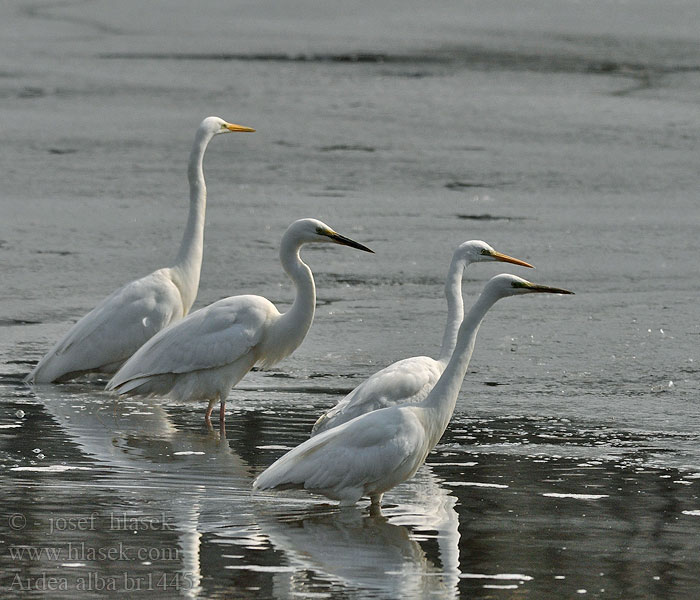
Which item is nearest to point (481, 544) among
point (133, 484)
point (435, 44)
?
point (133, 484)

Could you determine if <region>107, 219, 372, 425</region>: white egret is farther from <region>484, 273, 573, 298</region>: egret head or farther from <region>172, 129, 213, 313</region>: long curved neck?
<region>484, 273, 573, 298</region>: egret head

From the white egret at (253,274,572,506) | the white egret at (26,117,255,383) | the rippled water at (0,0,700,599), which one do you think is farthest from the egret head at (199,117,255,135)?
the white egret at (253,274,572,506)

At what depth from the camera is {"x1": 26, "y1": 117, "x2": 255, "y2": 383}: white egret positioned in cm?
877

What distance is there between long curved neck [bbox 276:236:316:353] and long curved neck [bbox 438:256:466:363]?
854 millimetres

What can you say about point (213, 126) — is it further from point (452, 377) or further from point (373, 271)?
point (452, 377)

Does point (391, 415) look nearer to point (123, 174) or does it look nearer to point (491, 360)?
point (491, 360)

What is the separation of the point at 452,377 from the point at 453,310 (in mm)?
1421

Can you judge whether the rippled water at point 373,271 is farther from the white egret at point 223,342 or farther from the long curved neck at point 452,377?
the long curved neck at point 452,377

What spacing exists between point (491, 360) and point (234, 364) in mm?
1762

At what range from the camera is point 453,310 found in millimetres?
8086

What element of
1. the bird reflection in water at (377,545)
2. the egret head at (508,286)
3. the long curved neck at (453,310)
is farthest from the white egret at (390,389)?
the egret head at (508,286)

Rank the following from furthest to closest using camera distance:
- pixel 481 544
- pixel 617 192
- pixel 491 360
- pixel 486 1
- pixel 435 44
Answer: pixel 486 1
pixel 435 44
pixel 617 192
pixel 491 360
pixel 481 544

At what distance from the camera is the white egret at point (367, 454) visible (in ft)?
20.5

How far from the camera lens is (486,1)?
23.3 m
